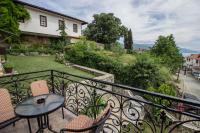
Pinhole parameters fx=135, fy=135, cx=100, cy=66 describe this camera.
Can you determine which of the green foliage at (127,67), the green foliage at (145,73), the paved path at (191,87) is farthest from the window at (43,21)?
the paved path at (191,87)

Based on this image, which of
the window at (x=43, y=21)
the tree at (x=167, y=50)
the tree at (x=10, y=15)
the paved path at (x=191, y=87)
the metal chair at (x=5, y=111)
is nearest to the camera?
the metal chair at (x=5, y=111)

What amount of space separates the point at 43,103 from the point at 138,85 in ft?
36.0

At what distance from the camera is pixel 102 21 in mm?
28750

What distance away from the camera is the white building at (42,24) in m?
15.3

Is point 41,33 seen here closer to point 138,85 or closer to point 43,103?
point 138,85

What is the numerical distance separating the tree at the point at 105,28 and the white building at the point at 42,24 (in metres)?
9.44

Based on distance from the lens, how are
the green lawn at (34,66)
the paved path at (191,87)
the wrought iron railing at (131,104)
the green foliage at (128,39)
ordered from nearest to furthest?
the wrought iron railing at (131,104), the green lawn at (34,66), the paved path at (191,87), the green foliage at (128,39)

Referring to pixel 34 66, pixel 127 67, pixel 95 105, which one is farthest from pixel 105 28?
pixel 95 105

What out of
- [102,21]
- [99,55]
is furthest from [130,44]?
[99,55]

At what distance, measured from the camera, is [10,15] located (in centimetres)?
1277

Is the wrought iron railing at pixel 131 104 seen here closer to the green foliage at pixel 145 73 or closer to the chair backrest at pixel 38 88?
the chair backrest at pixel 38 88

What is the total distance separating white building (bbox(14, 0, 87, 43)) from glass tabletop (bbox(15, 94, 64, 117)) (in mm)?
14897

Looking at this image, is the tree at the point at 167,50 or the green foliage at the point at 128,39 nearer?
the tree at the point at 167,50

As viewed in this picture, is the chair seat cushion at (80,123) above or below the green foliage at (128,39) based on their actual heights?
below
